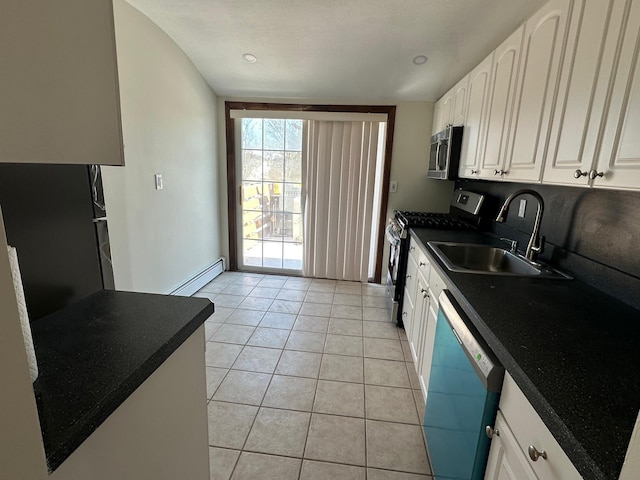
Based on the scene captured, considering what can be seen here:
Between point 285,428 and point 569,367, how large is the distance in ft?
4.59

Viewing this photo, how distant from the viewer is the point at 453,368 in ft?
3.99

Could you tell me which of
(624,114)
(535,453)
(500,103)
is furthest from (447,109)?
(535,453)

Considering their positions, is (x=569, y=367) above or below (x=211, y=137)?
below

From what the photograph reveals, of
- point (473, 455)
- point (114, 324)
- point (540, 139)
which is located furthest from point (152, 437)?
point (540, 139)

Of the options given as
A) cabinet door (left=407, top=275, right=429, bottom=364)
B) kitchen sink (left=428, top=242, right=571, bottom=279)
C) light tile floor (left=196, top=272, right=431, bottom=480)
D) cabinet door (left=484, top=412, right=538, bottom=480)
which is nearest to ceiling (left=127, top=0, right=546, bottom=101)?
kitchen sink (left=428, top=242, right=571, bottom=279)

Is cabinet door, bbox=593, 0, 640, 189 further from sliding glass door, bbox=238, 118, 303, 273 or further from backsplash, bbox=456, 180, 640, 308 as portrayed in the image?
sliding glass door, bbox=238, 118, 303, 273

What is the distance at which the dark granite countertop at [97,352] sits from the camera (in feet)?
1.95

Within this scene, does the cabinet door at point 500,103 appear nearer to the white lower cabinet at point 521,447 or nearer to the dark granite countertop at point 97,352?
the white lower cabinet at point 521,447

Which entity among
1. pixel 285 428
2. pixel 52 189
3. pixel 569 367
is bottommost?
pixel 285 428

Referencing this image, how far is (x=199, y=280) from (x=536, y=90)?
322cm

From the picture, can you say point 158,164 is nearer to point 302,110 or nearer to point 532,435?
point 302,110

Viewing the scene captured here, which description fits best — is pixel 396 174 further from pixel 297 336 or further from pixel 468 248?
pixel 297 336

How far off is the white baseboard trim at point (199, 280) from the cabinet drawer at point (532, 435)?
8.88ft

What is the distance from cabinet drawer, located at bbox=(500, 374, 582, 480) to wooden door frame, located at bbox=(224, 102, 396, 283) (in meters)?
2.88
